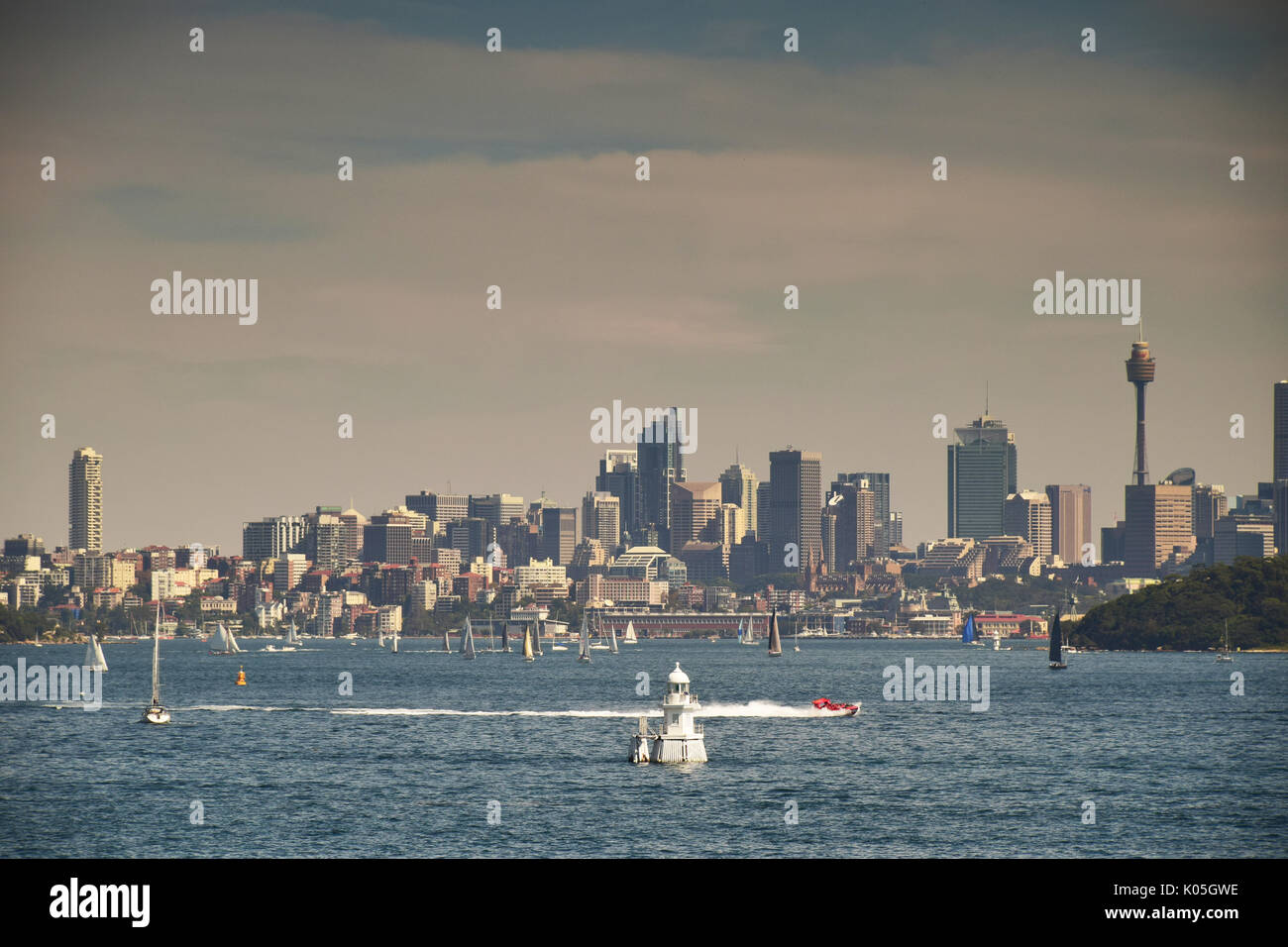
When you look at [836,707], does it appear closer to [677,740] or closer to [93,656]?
[677,740]

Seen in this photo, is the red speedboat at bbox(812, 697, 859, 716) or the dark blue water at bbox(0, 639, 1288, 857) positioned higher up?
the dark blue water at bbox(0, 639, 1288, 857)

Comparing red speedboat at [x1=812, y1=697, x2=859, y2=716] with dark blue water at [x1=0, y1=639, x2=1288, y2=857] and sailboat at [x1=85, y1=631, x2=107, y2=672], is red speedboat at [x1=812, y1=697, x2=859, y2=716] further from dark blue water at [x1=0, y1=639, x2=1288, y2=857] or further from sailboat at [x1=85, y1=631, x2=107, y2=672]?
sailboat at [x1=85, y1=631, x2=107, y2=672]

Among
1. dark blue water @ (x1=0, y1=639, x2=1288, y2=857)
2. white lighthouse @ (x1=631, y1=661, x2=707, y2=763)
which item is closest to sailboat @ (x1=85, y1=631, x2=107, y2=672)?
dark blue water @ (x1=0, y1=639, x2=1288, y2=857)

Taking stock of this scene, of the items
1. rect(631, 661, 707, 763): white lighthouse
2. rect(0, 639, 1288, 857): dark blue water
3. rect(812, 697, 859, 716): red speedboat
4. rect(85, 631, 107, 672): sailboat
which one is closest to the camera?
rect(0, 639, 1288, 857): dark blue water

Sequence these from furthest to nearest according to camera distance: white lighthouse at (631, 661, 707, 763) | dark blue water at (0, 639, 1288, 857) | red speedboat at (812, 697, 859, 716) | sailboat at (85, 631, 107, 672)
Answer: sailboat at (85, 631, 107, 672), red speedboat at (812, 697, 859, 716), white lighthouse at (631, 661, 707, 763), dark blue water at (0, 639, 1288, 857)

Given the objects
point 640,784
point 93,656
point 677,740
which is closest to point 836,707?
point 677,740

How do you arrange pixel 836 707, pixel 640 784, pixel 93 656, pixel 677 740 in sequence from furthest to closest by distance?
pixel 93 656
pixel 836 707
pixel 677 740
pixel 640 784
